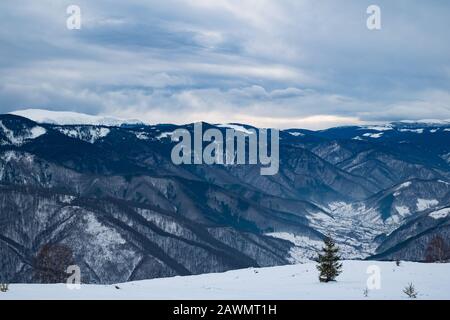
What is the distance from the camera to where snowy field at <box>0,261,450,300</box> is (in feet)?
106

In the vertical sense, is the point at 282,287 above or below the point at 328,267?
below

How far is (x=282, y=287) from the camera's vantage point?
1604 inches

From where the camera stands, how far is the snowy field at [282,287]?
3238 cm

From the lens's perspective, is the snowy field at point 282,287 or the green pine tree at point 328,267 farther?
the green pine tree at point 328,267

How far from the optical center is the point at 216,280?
50.5m

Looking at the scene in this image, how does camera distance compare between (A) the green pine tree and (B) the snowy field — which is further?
(A) the green pine tree

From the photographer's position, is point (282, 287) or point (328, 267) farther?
point (328, 267)
